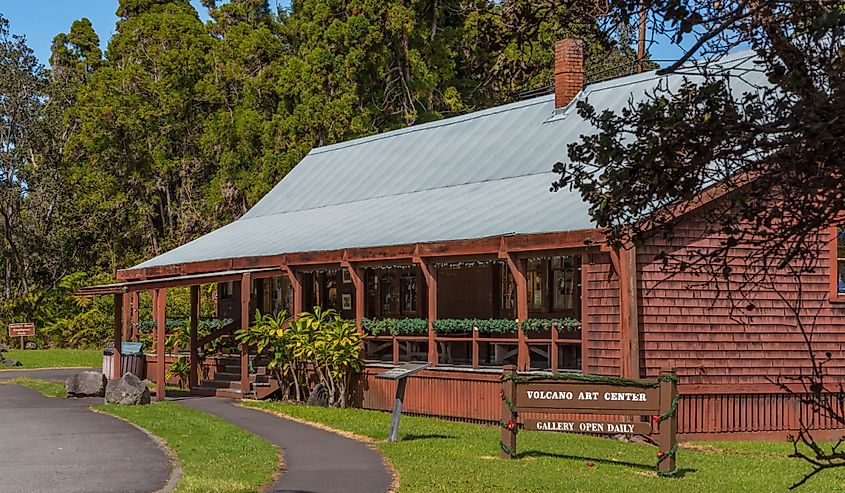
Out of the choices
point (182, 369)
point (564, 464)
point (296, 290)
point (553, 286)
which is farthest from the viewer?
point (182, 369)

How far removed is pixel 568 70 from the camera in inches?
1008

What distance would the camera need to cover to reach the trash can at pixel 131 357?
82.7 feet

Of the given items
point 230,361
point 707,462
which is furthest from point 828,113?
point 230,361

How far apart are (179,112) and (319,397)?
94.2 feet

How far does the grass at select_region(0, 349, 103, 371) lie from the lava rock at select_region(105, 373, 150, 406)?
14.8 metres

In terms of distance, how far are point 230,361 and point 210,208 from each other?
2174cm

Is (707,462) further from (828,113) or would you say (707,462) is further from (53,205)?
(53,205)

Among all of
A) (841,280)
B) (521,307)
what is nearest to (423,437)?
(521,307)

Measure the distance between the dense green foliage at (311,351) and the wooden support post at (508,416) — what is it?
310 inches

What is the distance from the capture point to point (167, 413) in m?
20.5

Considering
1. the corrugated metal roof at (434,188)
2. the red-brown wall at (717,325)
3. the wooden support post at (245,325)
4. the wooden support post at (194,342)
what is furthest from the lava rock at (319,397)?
the red-brown wall at (717,325)

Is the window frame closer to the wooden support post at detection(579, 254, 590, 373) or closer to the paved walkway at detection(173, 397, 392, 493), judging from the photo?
the wooden support post at detection(579, 254, 590, 373)

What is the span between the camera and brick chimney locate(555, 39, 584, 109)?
25422 mm

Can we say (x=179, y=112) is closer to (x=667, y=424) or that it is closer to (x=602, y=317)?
(x=602, y=317)
